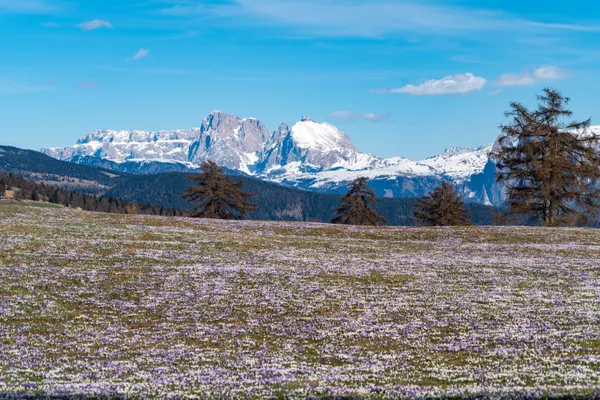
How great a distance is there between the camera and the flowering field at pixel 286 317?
16.2 metres

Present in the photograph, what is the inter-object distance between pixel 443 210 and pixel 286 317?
8112 centimetres

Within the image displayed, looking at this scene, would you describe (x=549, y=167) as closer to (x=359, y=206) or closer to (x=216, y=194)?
(x=359, y=206)

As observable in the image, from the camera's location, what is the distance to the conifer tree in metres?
102

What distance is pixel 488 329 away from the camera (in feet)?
76.6

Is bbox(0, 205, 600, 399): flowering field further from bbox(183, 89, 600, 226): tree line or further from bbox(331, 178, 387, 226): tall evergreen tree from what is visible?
bbox(331, 178, 387, 226): tall evergreen tree

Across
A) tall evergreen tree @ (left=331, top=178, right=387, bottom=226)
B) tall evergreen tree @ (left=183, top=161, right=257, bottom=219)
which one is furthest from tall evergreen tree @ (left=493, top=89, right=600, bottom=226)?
tall evergreen tree @ (left=183, top=161, right=257, bottom=219)

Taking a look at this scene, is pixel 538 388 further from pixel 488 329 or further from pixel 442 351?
pixel 488 329

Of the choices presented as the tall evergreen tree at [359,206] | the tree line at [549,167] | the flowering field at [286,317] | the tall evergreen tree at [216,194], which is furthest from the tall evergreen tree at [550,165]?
the tall evergreen tree at [216,194]

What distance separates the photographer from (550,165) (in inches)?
2724

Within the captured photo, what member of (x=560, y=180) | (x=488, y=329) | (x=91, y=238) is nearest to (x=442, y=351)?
(x=488, y=329)

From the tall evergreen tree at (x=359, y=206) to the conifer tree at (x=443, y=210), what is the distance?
8124mm

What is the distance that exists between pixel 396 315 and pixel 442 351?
20.2ft

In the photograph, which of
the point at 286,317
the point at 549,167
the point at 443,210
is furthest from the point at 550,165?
the point at 286,317

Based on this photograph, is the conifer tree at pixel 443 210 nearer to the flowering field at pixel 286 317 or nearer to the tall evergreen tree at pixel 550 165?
the tall evergreen tree at pixel 550 165
